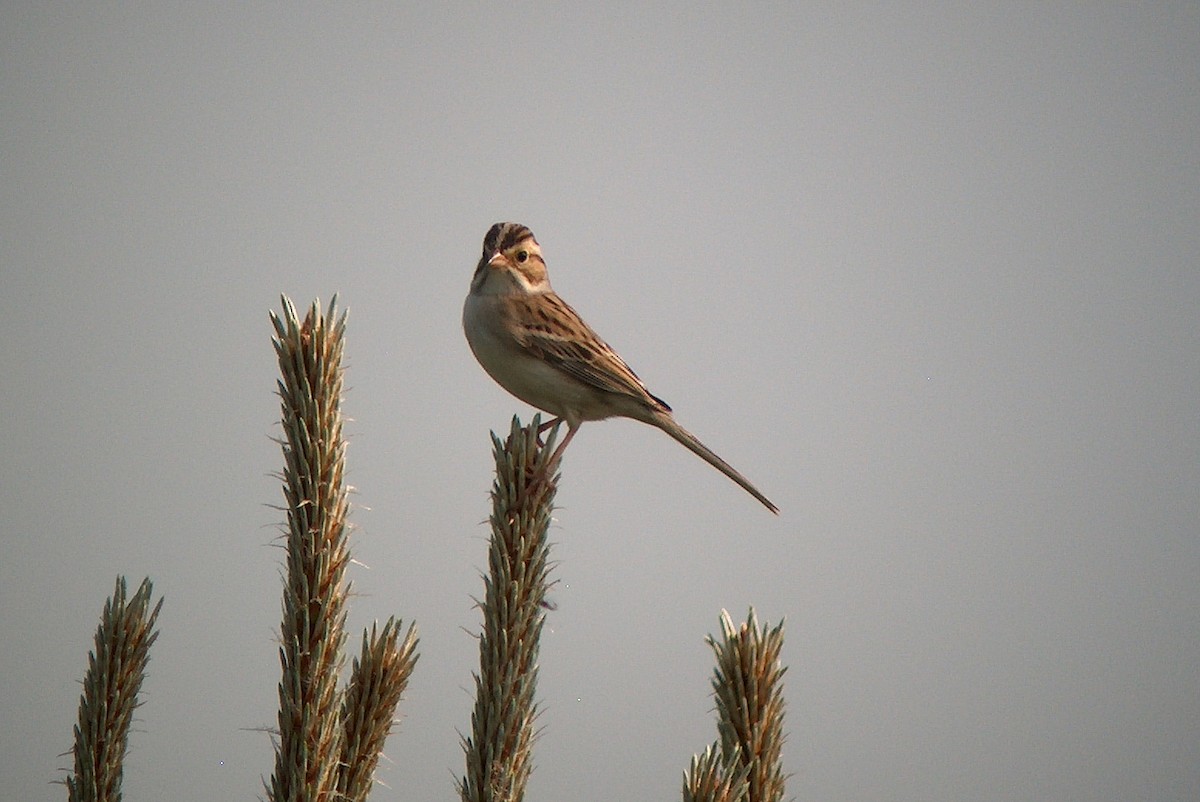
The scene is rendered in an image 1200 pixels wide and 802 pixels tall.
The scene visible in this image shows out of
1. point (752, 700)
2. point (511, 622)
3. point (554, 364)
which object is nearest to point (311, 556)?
point (511, 622)

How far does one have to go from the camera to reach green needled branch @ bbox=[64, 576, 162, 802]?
2.44 meters

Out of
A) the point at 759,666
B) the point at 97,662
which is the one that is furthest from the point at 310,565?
the point at 759,666

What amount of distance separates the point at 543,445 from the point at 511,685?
0.73m

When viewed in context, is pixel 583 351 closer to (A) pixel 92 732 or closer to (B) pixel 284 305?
(B) pixel 284 305

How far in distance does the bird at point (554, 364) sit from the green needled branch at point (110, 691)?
2.67 m

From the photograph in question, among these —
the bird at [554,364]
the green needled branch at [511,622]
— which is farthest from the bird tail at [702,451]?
the green needled branch at [511,622]

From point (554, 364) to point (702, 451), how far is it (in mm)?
827

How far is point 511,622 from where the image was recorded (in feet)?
8.96

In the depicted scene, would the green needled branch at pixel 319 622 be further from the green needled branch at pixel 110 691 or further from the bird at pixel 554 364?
the bird at pixel 554 364

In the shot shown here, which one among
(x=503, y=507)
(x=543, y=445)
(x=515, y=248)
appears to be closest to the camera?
(x=503, y=507)

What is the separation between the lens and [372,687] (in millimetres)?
2613

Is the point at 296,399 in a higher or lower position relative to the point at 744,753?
higher

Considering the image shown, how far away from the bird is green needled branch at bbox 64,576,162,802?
2667 mm

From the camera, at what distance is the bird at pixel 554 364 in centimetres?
508
